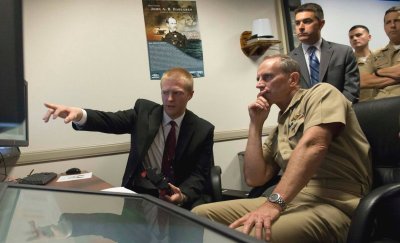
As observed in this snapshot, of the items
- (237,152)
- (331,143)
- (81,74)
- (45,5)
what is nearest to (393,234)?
(331,143)

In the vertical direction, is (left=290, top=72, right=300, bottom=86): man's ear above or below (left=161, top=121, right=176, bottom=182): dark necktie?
above

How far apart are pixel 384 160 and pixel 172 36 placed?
6.53 feet

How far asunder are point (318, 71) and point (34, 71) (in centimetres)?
198

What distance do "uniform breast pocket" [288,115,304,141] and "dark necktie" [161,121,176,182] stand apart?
705 millimetres

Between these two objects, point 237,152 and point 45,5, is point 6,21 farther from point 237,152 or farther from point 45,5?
point 237,152

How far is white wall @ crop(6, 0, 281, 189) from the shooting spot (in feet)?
8.02

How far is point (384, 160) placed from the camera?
1.40 meters

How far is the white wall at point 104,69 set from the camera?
2.45 meters

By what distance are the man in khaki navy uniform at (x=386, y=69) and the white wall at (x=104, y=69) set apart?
3.50 feet

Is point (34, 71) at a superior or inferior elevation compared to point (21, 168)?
superior

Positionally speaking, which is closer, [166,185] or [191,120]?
[166,185]

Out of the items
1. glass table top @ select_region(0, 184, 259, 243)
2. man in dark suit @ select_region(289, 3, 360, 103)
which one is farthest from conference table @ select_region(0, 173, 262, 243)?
man in dark suit @ select_region(289, 3, 360, 103)

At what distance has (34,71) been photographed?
7.97 feet

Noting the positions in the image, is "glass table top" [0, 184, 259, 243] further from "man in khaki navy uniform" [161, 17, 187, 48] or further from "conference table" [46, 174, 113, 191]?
"man in khaki navy uniform" [161, 17, 187, 48]
